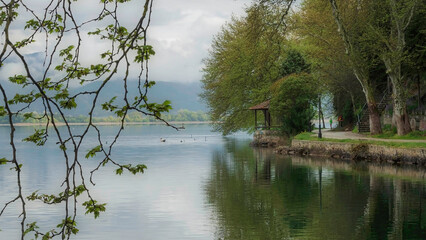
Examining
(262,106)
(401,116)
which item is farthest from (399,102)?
(262,106)

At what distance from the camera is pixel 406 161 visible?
34250mm

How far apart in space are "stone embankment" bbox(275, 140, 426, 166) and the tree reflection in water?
1.32m

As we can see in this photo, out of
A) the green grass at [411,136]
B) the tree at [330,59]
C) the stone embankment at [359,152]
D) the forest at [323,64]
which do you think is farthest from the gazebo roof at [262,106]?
the green grass at [411,136]

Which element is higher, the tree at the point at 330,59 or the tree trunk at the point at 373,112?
the tree at the point at 330,59

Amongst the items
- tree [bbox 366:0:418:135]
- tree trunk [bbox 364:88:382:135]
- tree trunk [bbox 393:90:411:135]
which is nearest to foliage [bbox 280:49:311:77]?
tree trunk [bbox 364:88:382:135]

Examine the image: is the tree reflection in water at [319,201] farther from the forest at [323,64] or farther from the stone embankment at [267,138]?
the stone embankment at [267,138]

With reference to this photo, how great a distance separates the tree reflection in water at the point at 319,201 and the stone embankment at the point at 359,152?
1317 mm

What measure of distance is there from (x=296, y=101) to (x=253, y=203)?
3107cm

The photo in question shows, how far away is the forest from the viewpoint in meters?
38.4

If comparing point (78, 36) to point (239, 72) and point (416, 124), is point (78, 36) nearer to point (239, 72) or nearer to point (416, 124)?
point (416, 124)

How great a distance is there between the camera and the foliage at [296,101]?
54.0 metres

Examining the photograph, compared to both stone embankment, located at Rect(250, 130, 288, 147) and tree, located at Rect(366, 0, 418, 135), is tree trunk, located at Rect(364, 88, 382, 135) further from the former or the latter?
stone embankment, located at Rect(250, 130, 288, 147)

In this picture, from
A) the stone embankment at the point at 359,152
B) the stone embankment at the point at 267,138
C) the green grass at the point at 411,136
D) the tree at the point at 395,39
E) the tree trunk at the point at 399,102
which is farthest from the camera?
the stone embankment at the point at 267,138

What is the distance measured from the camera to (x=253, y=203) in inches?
971
